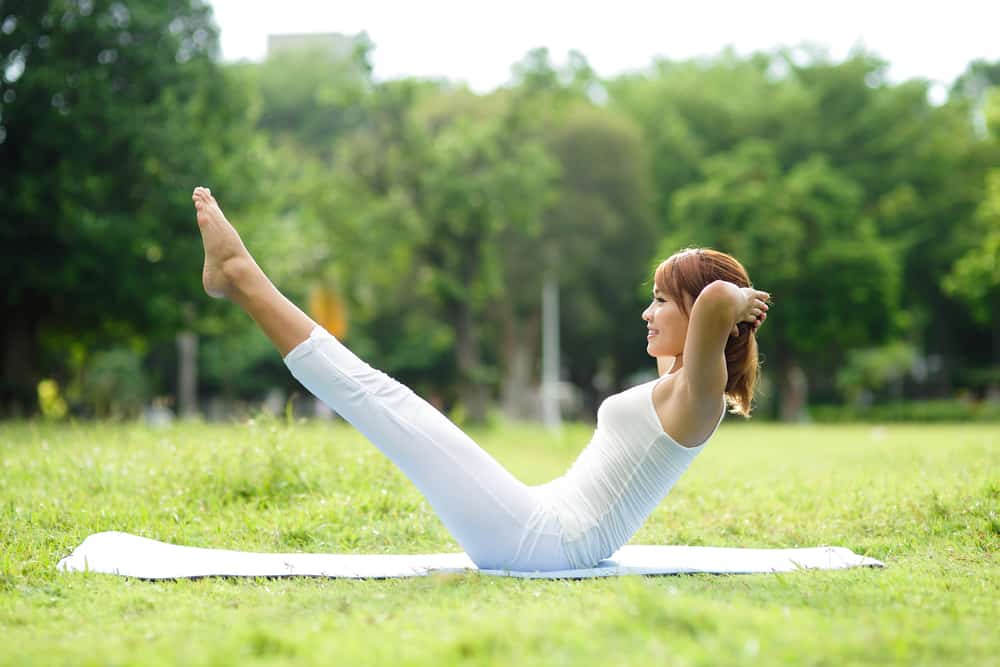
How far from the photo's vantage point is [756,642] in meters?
2.75

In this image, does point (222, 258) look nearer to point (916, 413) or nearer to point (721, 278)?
point (721, 278)

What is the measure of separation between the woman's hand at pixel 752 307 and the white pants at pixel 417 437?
107cm

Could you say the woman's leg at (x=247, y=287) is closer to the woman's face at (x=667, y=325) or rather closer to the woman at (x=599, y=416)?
the woman at (x=599, y=416)

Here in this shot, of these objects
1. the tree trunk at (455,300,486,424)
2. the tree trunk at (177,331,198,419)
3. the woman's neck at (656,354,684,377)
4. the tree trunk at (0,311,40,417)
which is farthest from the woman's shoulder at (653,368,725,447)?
the tree trunk at (177,331,198,419)

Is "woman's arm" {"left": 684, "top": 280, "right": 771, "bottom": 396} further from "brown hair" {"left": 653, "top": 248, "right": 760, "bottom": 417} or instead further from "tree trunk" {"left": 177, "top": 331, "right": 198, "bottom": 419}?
"tree trunk" {"left": 177, "top": 331, "right": 198, "bottom": 419}

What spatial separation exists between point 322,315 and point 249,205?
12523 mm

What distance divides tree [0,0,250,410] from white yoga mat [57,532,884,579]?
47.5ft

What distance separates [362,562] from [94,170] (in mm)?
16292

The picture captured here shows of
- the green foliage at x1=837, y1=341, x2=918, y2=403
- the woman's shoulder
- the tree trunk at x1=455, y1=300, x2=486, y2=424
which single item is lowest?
the green foliage at x1=837, y1=341, x2=918, y2=403

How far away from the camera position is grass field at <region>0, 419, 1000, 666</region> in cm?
282

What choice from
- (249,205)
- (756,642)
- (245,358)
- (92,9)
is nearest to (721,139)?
(245,358)

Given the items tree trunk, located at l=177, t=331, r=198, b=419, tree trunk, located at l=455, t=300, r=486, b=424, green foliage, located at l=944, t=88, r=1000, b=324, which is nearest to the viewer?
green foliage, located at l=944, t=88, r=1000, b=324

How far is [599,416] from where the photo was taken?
4.21 meters

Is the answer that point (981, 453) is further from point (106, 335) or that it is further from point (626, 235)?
point (626, 235)
